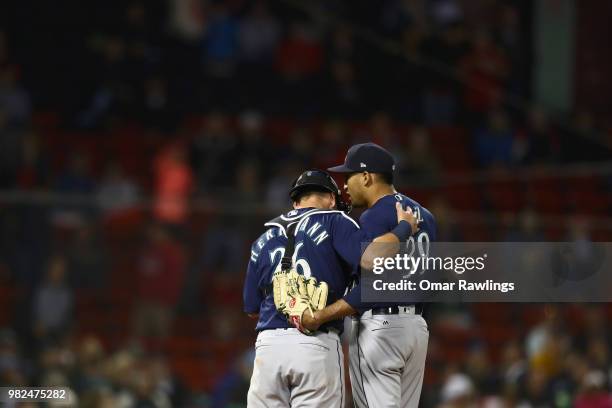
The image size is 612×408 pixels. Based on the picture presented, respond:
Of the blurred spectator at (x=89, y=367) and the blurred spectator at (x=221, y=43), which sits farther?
the blurred spectator at (x=221, y=43)

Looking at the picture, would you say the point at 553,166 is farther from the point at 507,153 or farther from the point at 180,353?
the point at 180,353

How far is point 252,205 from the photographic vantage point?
12.5m

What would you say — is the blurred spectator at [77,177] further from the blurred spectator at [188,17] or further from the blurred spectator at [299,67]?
the blurred spectator at [188,17]

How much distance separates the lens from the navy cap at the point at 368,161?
6.88m

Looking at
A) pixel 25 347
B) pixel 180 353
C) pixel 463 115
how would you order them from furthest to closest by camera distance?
1. pixel 463 115
2. pixel 180 353
3. pixel 25 347

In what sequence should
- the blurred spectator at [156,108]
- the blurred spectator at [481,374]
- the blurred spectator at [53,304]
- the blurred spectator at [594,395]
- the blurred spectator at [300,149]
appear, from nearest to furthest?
the blurred spectator at [594,395] < the blurred spectator at [53,304] < the blurred spectator at [481,374] < the blurred spectator at [300,149] < the blurred spectator at [156,108]

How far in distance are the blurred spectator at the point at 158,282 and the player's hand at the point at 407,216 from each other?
5862mm

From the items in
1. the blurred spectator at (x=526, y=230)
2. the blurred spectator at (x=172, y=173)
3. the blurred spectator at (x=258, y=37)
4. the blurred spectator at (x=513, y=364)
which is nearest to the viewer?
the blurred spectator at (x=513, y=364)

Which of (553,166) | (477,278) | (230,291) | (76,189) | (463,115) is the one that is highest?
(463,115)

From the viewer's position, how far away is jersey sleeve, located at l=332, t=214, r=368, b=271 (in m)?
6.63

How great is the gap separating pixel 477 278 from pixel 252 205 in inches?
204

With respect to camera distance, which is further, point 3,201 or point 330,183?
point 3,201

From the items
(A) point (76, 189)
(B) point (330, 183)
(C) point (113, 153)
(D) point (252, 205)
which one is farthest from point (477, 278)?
(C) point (113, 153)

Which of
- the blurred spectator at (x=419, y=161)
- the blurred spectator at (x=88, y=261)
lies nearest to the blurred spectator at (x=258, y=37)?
the blurred spectator at (x=419, y=161)
